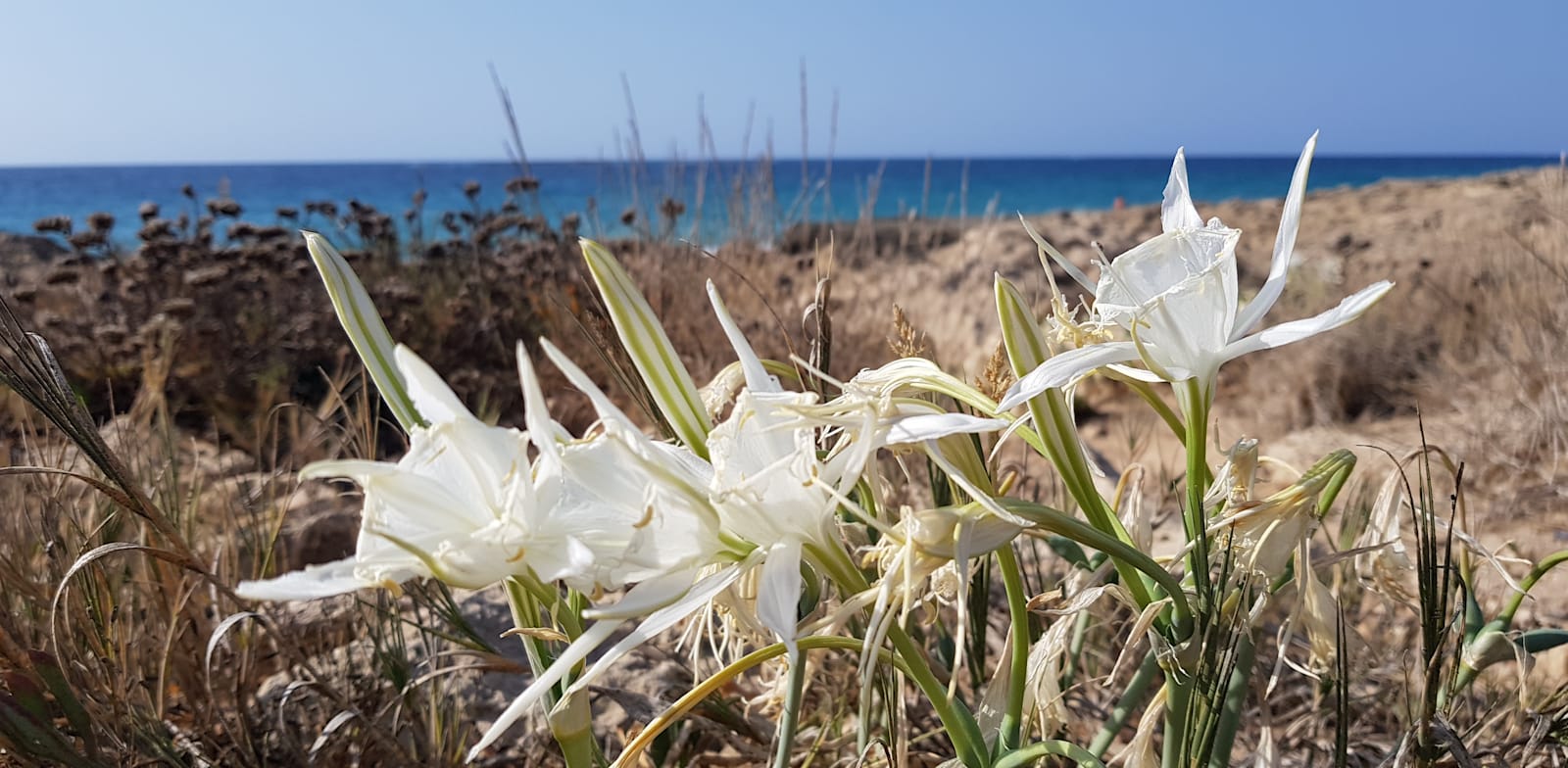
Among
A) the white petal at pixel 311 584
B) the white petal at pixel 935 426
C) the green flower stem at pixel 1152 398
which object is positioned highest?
the white petal at pixel 935 426

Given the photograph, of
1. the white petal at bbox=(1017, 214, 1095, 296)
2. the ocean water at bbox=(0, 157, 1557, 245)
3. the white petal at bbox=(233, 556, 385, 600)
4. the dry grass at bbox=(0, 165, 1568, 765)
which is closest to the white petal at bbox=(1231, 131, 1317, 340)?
the white petal at bbox=(1017, 214, 1095, 296)

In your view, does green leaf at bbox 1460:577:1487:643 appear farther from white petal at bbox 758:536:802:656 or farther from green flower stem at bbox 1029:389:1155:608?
white petal at bbox 758:536:802:656

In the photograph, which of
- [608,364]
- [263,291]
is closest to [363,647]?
[608,364]

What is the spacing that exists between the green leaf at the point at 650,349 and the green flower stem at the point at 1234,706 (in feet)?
1.53

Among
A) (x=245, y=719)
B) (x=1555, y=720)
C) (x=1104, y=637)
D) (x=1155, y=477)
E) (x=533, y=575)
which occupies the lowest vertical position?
(x=1155, y=477)

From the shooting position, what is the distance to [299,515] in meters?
2.72

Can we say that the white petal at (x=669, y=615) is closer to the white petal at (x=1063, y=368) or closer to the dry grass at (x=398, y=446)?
the white petal at (x=1063, y=368)

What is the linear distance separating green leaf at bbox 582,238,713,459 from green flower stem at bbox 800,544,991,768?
11 centimetres

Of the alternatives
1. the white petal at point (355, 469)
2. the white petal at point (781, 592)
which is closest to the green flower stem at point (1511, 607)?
the white petal at point (781, 592)

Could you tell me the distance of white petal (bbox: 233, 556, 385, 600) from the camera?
484mm

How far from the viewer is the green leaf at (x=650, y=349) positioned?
0.59m

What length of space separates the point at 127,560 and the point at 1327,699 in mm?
1818

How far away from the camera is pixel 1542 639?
79 cm

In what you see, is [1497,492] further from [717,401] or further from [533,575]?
[533,575]
